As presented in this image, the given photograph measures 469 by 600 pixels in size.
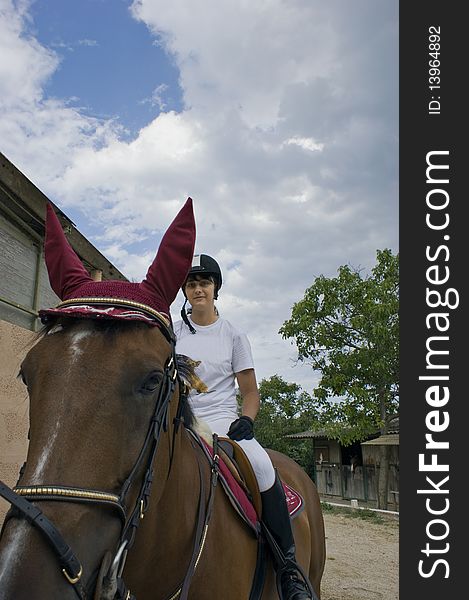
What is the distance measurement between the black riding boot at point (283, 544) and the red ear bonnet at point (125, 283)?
4.75ft

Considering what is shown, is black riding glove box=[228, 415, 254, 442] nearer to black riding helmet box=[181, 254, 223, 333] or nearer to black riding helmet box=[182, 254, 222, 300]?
black riding helmet box=[181, 254, 223, 333]

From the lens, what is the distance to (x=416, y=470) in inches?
179

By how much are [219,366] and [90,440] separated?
1.80 meters

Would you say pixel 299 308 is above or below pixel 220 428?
above

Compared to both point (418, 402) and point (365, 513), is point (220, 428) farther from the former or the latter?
point (365, 513)

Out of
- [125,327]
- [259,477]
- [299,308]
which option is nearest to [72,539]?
[125,327]

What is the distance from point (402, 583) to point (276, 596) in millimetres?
2573

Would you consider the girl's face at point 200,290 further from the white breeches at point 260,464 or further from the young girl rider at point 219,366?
the white breeches at point 260,464

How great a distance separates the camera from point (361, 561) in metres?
10.1

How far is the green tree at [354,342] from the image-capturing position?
16.3 meters

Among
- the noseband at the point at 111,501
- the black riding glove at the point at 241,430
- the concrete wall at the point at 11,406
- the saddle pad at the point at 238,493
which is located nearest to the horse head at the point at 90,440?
the noseband at the point at 111,501

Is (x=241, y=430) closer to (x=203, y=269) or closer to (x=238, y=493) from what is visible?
(x=238, y=493)

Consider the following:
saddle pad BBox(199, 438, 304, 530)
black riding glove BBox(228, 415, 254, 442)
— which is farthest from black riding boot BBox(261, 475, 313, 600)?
black riding glove BBox(228, 415, 254, 442)

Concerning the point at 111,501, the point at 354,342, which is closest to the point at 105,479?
the point at 111,501
